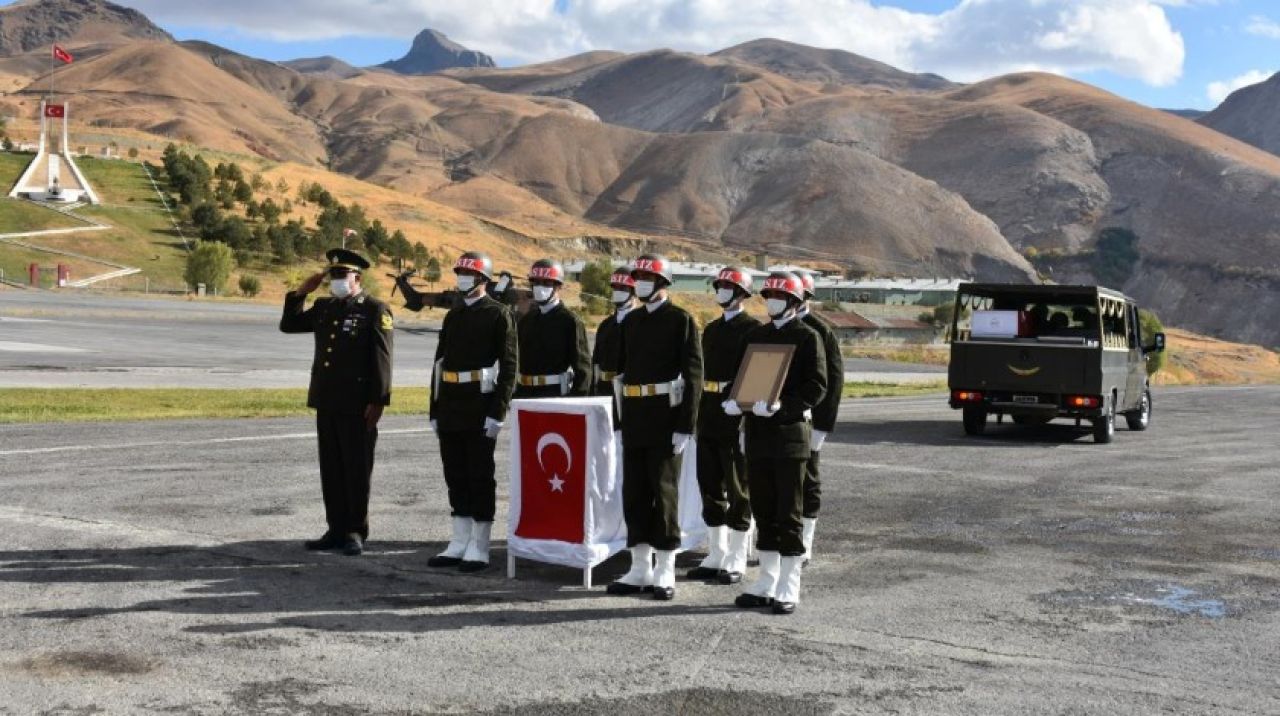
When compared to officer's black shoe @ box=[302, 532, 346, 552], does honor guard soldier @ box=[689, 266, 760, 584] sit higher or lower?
higher

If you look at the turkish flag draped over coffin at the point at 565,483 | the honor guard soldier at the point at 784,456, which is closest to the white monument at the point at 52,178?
the turkish flag draped over coffin at the point at 565,483

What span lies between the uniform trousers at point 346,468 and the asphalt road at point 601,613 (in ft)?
1.11

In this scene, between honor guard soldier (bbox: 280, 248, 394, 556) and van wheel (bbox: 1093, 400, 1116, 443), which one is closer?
honor guard soldier (bbox: 280, 248, 394, 556)

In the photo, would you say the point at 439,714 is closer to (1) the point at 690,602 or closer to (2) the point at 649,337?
(1) the point at 690,602

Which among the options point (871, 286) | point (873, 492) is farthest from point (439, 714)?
point (871, 286)

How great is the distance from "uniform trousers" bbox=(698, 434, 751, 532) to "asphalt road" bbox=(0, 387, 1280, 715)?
550mm

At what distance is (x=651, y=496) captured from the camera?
368 inches

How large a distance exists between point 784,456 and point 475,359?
2.71 metres

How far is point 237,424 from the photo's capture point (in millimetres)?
20625

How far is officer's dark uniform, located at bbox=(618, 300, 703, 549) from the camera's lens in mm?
9141

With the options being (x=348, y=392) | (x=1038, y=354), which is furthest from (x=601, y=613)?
(x=1038, y=354)

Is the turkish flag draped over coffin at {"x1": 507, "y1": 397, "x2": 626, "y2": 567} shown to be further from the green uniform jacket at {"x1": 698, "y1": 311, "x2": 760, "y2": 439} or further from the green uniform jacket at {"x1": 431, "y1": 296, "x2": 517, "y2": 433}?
the green uniform jacket at {"x1": 698, "y1": 311, "x2": 760, "y2": 439}

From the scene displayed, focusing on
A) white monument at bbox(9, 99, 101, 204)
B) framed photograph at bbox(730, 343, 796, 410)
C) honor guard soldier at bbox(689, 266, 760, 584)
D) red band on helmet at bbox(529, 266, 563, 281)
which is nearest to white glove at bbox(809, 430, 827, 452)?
honor guard soldier at bbox(689, 266, 760, 584)

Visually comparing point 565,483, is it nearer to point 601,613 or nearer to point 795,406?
point 601,613
